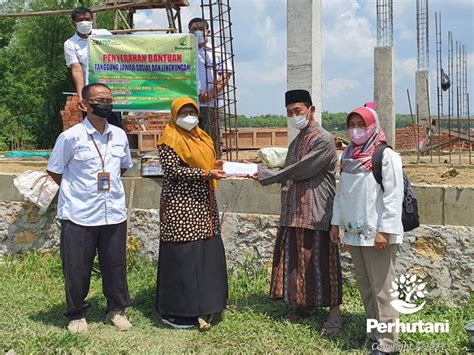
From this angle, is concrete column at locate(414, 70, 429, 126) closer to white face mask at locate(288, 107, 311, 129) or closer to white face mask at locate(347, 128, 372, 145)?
white face mask at locate(288, 107, 311, 129)

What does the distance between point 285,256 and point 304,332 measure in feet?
1.89

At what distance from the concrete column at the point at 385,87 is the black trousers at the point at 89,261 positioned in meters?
8.45

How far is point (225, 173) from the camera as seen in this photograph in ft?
13.3

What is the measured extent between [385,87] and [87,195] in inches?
372

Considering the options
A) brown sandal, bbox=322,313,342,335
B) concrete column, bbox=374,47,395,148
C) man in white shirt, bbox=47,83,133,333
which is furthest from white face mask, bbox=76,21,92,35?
concrete column, bbox=374,47,395,148

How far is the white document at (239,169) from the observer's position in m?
4.07

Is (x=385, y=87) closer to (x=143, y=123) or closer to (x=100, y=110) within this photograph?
(x=143, y=123)

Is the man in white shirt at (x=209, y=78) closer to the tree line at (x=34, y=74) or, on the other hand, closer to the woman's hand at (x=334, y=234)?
the woman's hand at (x=334, y=234)

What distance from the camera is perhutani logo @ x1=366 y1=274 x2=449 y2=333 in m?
3.55

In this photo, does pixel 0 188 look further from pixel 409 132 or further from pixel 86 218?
pixel 409 132

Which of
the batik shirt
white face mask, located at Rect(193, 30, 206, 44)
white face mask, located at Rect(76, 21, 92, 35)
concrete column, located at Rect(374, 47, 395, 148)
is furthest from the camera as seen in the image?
concrete column, located at Rect(374, 47, 395, 148)

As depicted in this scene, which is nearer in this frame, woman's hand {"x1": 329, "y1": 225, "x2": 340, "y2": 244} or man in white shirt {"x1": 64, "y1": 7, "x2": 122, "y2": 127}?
woman's hand {"x1": 329, "y1": 225, "x2": 340, "y2": 244}

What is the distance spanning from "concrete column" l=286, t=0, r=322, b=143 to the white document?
1.96 meters

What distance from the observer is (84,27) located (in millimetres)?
5863
